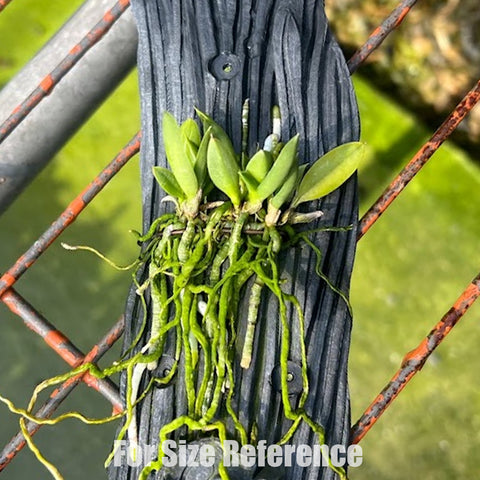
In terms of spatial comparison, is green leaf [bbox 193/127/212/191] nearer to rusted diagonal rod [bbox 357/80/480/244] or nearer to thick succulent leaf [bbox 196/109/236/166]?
thick succulent leaf [bbox 196/109/236/166]

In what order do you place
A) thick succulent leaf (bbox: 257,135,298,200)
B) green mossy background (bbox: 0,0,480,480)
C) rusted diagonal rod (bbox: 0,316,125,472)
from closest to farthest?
thick succulent leaf (bbox: 257,135,298,200) → rusted diagonal rod (bbox: 0,316,125,472) → green mossy background (bbox: 0,0,480,480)

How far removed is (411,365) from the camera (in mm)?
741

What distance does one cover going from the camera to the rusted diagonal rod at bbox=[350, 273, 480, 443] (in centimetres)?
73

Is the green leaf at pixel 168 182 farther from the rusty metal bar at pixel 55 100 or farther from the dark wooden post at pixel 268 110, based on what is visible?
the rusty metal bar at pixel 55 100

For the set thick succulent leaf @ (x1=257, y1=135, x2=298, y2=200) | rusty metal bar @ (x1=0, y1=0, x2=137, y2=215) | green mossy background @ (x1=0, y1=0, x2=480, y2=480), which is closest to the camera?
thick succulent leaf @ (x1=257, y1=135, x2=298, y2=200)

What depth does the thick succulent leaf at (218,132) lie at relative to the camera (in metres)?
0.68

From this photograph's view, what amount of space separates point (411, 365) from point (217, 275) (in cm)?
24

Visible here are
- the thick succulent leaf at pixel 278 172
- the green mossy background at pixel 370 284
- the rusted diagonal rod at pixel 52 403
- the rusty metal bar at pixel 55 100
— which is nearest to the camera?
the thick succulent leaf at pixel 278 172

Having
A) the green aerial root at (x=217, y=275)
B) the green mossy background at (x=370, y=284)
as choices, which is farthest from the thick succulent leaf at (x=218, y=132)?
the green mossy background at (x=370, y=284)

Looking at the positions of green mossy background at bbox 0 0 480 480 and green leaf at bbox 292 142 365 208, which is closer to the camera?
green leaf at bbox 292 142 365 208

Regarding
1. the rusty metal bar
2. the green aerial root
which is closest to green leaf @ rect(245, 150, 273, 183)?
the green aerial root

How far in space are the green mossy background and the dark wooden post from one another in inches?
32.0

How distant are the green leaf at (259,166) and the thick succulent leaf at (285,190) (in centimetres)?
2

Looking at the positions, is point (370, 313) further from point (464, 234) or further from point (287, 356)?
point (287, 356)
